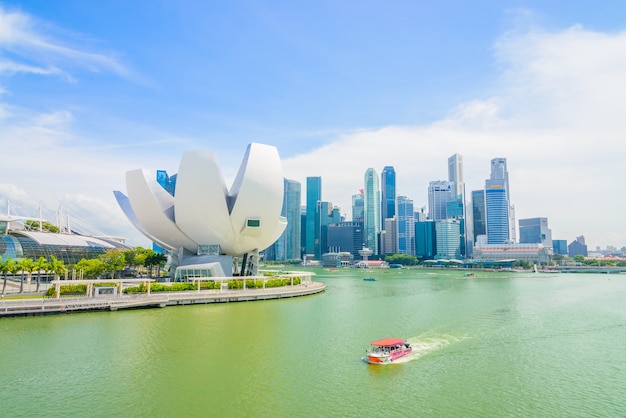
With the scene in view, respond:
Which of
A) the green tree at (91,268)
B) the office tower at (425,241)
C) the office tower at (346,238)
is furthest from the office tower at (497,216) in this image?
the green tree at (91,268)

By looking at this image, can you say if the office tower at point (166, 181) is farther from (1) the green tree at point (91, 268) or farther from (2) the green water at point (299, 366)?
(2) the green water at point (299, 366)

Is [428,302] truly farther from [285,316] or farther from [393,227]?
[393,227]

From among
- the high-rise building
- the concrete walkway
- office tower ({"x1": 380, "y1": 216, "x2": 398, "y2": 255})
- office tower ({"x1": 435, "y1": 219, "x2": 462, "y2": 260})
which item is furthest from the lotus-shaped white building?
the high-rise building

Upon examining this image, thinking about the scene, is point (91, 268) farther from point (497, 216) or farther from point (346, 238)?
point (497, 216)

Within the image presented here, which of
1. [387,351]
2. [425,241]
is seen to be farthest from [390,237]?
[387,351]

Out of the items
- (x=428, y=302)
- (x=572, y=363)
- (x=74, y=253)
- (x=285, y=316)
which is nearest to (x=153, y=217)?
(x=74, y=253)

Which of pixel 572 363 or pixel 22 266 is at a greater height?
pixel 22 266
